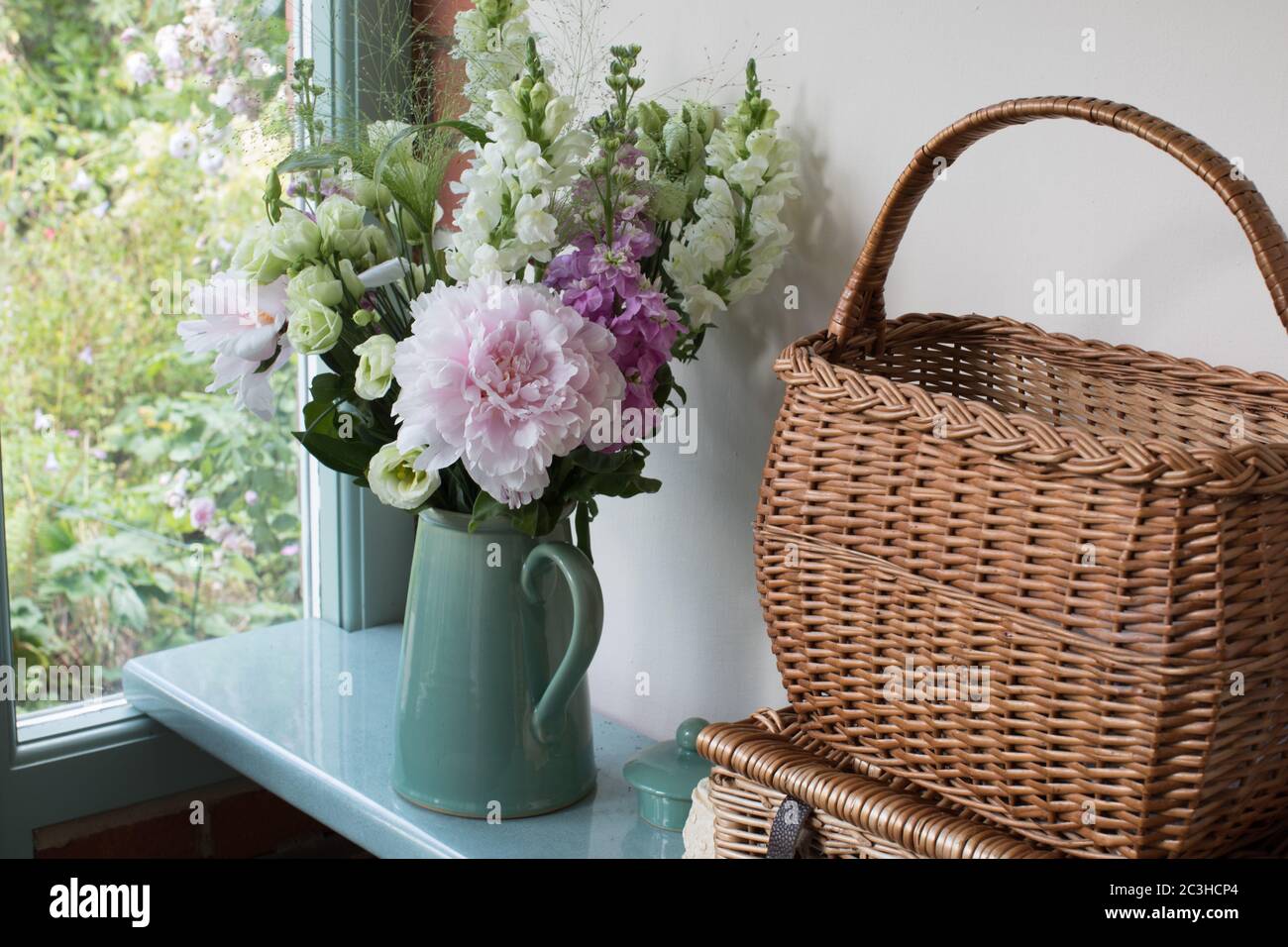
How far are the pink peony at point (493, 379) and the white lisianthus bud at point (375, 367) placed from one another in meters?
0.04

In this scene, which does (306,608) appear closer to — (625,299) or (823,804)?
(625,299)

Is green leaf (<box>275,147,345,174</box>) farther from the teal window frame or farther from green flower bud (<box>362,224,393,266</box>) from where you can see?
the teal window frame

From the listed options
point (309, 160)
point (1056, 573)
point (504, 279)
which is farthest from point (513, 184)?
point (1056, 573)

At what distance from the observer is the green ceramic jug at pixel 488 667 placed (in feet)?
3.01

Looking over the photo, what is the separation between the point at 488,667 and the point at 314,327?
0.94 feet

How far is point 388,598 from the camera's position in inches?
56.6

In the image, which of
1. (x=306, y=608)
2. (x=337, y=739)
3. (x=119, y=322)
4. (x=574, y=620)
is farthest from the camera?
(x=306, y=608)

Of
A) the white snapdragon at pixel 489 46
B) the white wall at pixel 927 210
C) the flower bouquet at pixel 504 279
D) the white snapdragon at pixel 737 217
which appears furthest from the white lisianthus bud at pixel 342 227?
the white wall at pixel 927 210

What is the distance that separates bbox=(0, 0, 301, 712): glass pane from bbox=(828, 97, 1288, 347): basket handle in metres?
0.65

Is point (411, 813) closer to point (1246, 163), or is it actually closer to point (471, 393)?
point (471, 393)

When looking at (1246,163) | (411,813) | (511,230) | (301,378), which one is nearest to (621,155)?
(511,230)

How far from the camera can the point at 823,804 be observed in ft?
2.38

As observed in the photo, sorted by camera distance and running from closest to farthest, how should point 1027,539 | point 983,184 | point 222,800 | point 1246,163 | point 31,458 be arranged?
1. point 1027,539
2. point 1246,163
3. point 983,184
4. point 31,458
5. point 222,800

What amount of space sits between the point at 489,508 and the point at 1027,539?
39cm
